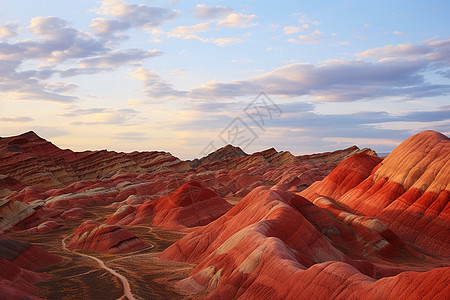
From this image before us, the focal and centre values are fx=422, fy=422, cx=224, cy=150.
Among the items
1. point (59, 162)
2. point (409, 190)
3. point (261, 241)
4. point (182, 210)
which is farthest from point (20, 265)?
point (59, 162)

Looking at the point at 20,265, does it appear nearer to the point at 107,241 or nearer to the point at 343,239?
the point at 107,241

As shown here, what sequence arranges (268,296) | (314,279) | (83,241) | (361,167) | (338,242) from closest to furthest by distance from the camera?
1. (314,279)
2. (268,296)
3. (338,242)
4. (83,241)
5. (361,167)

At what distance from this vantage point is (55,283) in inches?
1289

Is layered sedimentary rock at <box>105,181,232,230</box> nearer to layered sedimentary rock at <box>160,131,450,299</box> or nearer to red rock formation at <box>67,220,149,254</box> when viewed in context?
red rock formation at <box>67,220,149,254</box>

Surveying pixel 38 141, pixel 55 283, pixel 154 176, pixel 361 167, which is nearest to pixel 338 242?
pixel 361 167

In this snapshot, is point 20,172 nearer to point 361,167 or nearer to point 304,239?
point 361,167

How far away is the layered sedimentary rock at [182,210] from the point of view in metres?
69.6

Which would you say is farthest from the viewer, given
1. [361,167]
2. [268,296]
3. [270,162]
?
[270,162]

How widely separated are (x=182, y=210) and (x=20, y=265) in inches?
1402

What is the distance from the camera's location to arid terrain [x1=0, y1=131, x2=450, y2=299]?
23.8 metres

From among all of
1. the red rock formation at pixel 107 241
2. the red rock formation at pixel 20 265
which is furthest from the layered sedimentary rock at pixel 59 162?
the red rock formation at pixel 20 265

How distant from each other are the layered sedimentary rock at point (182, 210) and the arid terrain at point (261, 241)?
0.23 metres

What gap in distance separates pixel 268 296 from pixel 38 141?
15748 cm

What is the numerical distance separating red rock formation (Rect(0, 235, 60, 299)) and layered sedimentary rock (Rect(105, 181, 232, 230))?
28.2m
